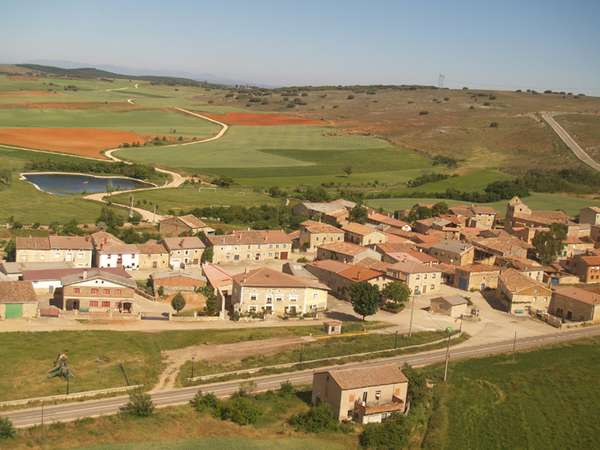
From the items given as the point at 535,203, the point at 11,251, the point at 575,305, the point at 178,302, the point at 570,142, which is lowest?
the point at 11,251

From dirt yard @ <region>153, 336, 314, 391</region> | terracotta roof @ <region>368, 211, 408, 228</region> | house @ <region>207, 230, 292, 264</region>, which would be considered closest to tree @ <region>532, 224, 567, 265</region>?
terracotta roof @ <region>368, 211, 408, 228</region>

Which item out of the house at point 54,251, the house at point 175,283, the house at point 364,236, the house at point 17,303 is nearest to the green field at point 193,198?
the house at point 364,236

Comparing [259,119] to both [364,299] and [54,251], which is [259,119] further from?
[364,299]

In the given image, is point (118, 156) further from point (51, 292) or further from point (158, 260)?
point (51, 292)

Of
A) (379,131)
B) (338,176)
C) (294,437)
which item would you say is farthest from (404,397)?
(379,131)

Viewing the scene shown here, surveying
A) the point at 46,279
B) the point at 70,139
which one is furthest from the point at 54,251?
the point at 70,139

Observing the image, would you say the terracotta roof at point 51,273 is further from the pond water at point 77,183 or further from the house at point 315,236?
the pond water at point 77,183
